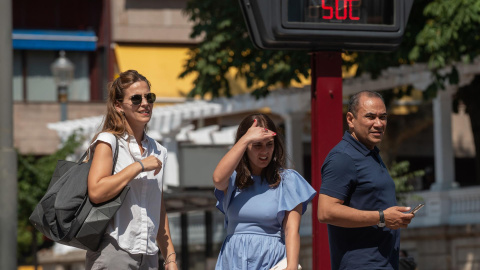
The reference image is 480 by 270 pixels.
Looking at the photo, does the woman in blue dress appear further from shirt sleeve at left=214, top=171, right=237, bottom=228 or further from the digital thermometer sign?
the digital thermometer sign

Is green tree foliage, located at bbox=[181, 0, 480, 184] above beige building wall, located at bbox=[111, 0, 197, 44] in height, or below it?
below

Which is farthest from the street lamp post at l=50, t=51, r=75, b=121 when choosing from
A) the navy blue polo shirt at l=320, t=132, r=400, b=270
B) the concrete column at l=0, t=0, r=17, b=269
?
the navy blue polo shirt at l=320, t=132, r=400, b=270

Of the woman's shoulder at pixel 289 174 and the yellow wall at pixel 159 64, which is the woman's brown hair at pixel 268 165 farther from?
the yellow wall at pixel 159 64

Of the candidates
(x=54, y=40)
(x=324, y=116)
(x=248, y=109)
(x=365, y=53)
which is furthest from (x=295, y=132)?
(x=324, y=116)

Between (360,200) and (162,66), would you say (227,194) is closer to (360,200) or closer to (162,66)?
(360,200)

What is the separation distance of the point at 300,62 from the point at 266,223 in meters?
12.1

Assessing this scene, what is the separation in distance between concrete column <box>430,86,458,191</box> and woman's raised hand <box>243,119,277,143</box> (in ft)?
53.6

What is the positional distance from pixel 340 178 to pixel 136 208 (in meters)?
1.05

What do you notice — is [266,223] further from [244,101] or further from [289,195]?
[244,101]

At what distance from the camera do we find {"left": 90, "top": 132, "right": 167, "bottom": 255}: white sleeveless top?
18.0 feet

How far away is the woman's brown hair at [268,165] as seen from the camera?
583 cm

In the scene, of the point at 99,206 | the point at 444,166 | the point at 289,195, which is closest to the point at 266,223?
the point at 289,195

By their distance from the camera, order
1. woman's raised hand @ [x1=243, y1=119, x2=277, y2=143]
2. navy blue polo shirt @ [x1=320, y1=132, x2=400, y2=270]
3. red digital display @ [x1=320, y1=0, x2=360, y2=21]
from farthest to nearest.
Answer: red digital display @ [x1=320, y1=0, x2=360, y2=21], woman's raised hand @ [x1=243, y1=119, x2=277, y2=143], navy blue polo shirt @ [x1=320, y1=132, x2=400, y2=270]

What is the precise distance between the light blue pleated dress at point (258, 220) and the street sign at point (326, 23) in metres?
1.24
